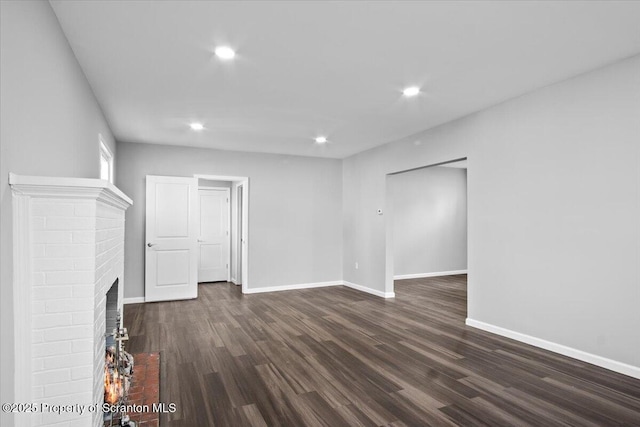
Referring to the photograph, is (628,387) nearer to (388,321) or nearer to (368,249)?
(388,321)

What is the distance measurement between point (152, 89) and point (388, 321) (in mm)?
3759

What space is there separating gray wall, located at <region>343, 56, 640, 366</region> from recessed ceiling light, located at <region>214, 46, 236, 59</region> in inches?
116

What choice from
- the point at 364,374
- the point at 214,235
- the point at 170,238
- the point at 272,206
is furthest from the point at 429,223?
the point at 364,374

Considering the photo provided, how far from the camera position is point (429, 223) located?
8320 millimetres

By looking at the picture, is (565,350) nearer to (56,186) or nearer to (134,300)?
(56,186)

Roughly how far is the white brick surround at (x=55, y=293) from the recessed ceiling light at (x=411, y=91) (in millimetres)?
2868

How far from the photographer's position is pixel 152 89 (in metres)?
3.57

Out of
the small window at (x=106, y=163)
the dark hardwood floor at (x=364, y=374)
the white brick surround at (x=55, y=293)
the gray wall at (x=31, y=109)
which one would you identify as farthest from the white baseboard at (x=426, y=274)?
the white brick surround at (x=55, y=293)

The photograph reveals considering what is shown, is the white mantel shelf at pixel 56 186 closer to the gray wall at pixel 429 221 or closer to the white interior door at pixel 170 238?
the white interior door at pixel 170 238

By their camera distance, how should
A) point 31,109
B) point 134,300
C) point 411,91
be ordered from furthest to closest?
point 134,300, point 411,91, point 31,109

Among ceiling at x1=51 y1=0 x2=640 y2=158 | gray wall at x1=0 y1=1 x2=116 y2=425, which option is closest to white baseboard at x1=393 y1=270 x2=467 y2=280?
ceiling at x1=51 y1=0 x2=640 y2=158

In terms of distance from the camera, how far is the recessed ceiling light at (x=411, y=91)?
3.56 meters

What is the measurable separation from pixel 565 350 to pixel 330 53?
134 inches

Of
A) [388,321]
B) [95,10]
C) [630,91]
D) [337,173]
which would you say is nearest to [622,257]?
[630,91]
